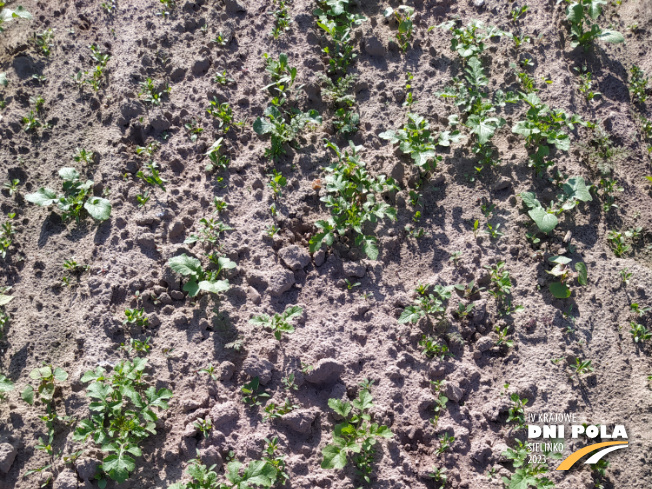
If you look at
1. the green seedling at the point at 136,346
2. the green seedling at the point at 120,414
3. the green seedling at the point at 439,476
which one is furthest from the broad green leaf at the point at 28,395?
the green seedling at the point at 439,476

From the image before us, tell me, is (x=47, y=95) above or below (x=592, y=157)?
above

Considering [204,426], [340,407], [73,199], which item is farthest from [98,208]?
[340,407]

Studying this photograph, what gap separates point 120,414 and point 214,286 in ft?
2.94

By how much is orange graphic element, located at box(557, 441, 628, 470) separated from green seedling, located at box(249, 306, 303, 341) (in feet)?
5.64

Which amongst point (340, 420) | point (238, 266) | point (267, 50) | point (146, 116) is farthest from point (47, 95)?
point (340, 420)

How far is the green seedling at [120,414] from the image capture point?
2.88 meters

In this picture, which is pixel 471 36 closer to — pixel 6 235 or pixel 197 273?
pixel 197 273

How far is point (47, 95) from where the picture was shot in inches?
171

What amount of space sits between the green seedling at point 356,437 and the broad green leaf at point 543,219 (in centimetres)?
161

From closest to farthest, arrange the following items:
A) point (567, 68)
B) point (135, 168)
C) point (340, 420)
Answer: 1. point (340, 420)
2. point (135, 168)
3. point (567, 68)

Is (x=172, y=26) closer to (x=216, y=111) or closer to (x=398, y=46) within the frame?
(x=216, y=111)

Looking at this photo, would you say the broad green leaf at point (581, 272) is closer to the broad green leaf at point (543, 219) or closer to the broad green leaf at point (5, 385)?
the broad green leaf at point (543, 219)

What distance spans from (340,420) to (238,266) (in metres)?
1.18

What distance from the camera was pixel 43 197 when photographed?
3.75 meters
